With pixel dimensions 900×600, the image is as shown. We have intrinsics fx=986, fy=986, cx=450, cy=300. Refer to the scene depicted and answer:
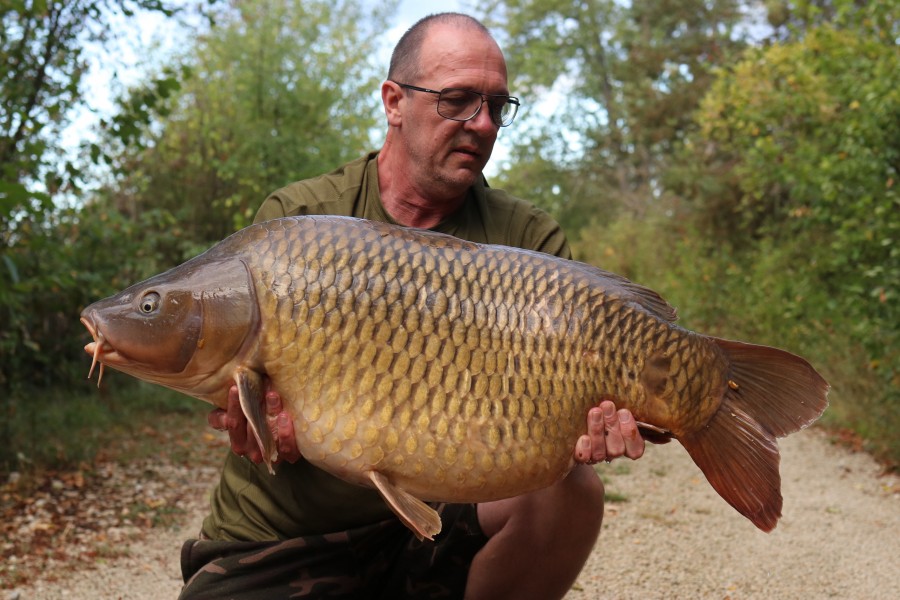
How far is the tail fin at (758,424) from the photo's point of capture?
5.27 feet

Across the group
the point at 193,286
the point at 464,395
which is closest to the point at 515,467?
the point at 464,395

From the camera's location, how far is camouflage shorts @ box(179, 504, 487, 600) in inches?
76.3

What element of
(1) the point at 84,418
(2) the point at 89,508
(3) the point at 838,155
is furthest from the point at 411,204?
(3) the point at 838,155

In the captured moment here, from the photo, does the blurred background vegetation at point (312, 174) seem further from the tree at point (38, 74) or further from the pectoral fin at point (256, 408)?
the pectoral fin at point (256, 408)

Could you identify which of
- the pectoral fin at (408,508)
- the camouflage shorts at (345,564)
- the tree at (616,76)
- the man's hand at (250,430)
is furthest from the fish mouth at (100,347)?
the tree at (616,76)

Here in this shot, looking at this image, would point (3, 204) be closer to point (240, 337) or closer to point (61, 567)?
point (61, 567)

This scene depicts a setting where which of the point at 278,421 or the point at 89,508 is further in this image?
the point at 89,508

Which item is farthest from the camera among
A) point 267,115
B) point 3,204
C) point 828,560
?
point 267,115

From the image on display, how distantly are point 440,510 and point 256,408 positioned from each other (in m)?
0.69

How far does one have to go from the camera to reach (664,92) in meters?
15.6

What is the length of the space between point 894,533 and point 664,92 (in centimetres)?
1296

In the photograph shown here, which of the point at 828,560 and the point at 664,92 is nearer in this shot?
the point at 828,560

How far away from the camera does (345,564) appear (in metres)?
2.01

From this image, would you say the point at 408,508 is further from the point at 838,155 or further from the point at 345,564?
the point at 838,155
